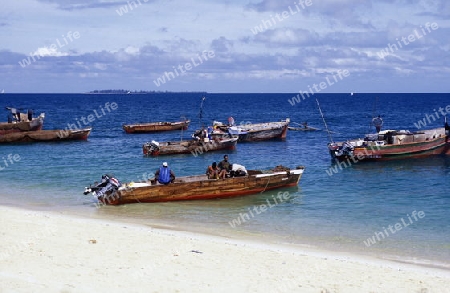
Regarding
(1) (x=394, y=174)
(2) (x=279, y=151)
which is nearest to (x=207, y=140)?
(2) (x=279, y=151)

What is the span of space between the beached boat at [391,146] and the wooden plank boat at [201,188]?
9394 millimetres

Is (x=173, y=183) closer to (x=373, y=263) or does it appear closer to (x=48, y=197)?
(x=48, y=197)

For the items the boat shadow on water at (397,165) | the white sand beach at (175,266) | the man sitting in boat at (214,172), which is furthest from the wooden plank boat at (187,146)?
the white sand beach at (175,266)

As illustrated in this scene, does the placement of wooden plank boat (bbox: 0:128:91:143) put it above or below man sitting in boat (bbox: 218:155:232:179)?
above

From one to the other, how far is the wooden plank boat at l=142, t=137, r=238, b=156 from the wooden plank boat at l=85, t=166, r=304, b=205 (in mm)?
13532

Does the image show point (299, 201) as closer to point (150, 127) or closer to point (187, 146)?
point (187, 146)

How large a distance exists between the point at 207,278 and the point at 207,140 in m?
27.0

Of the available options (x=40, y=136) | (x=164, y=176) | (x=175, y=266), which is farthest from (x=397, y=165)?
(x=40, y=136)

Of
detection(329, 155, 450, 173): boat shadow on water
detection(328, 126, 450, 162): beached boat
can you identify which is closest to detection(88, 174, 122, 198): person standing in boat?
detection(329, 155, 450, 173): boat shadow on water

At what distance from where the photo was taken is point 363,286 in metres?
11.3

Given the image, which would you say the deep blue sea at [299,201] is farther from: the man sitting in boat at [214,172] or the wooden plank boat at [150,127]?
the wooden plank boat at [150,127]

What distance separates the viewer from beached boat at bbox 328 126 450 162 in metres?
32.8

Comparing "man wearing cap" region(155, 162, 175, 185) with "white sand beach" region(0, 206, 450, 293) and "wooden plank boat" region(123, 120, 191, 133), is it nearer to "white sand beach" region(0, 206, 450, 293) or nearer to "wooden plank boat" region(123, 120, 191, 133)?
"white sand beach" region(0, 206, 450, 293)

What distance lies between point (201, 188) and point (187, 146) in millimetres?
15675
